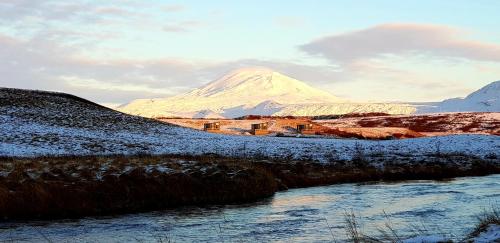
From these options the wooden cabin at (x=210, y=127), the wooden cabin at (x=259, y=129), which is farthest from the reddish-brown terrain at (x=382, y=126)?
the wooden cabin at (x=210, y=127)

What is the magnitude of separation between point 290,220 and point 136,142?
26513 millimetres

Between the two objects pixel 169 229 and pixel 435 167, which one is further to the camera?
pixel 435 167

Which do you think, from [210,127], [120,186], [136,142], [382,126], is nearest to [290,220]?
[120,186]

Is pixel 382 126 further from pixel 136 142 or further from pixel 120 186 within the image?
pixel 120 186

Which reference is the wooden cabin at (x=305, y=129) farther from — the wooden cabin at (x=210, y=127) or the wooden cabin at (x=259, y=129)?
the wooden cabin at (x=210, y=127)

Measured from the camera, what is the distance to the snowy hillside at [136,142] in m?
40.1

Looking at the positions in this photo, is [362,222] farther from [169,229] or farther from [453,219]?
[169,229]

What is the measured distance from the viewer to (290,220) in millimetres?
20766

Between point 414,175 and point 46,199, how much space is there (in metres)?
22.0

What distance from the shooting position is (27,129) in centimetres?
4606

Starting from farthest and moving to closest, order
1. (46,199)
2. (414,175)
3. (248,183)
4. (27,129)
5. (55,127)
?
(55,127) < (27,129) < (414,175) < (248,183) < (46,199)

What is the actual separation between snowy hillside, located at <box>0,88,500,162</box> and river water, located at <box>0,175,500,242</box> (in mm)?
12582

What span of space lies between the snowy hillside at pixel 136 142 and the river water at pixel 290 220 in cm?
1258

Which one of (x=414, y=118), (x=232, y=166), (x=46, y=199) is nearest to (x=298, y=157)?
(x=232, y=166)
